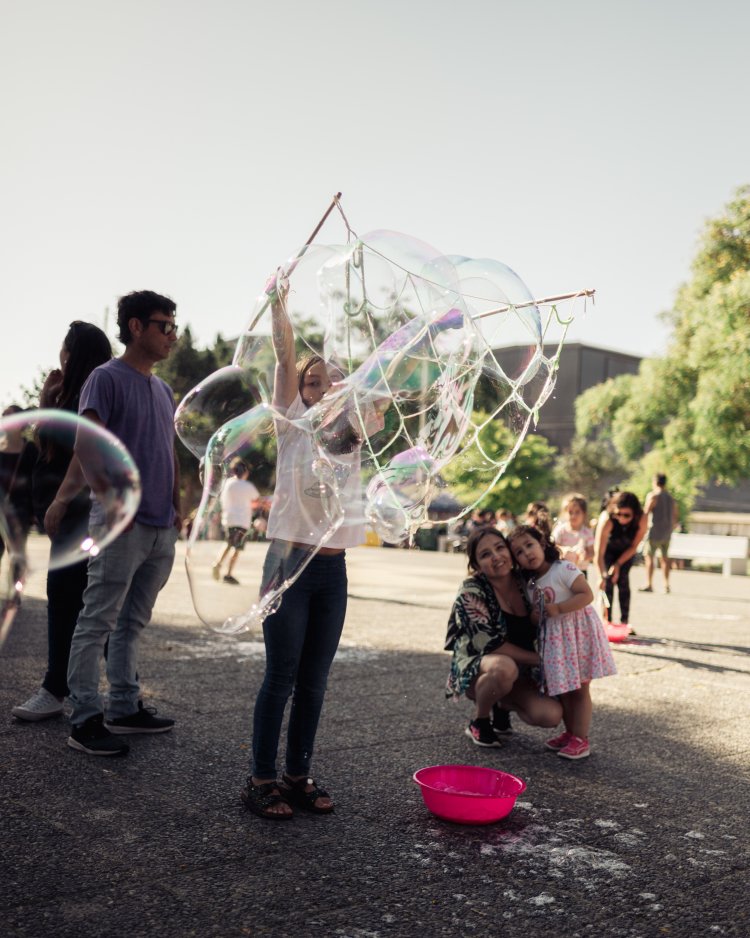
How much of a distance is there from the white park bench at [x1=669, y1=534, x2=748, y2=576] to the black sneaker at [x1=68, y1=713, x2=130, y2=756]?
18880 millimetres

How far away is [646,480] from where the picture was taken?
24.2 metres

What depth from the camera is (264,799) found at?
3418 mm

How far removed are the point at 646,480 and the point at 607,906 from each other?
22.3m

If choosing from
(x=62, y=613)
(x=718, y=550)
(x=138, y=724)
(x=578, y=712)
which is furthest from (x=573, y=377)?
(x=138, y=724)

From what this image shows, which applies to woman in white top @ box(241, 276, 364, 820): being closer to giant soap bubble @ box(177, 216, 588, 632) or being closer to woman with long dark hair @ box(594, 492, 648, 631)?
giant soap bubble @ box(177, 216, 588, 632)

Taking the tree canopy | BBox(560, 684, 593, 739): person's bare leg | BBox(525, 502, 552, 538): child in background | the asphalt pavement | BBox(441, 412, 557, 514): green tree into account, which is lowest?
the asphalt pavement

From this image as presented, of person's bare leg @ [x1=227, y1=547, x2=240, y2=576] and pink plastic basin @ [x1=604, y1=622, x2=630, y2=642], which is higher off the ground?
person's bare leg @ [x1=227, y1=547, x2=240, y2=576]

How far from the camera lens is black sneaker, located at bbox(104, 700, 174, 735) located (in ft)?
14.5

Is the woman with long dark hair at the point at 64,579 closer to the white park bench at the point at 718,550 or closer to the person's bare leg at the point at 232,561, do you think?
the person's bare leg at the point at 232,561

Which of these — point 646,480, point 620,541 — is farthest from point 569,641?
point 646,480

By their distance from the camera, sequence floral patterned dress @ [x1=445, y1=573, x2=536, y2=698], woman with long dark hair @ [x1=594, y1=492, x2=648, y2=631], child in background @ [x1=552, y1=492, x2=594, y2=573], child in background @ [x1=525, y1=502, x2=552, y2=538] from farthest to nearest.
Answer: child in background @ [x1=552, y1=492, x2=594, y2=573], woman with long dark hair @ [x1=594, y1=492, x2=648, y2=631], child in background @ [x1=525, y1=502, x2=552, y2=538], floral patterned dress @ [x1=445, y1=573, x2=536, y2=698]

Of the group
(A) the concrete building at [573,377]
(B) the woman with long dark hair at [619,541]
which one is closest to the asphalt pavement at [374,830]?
(B) the woman with long dark hair at [619,541]

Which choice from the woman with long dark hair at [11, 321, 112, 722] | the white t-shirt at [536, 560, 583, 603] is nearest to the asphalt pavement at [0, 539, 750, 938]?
the woman with long dark hair at [11, 321, 112, 722]

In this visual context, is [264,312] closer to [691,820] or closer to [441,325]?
[441,325]
